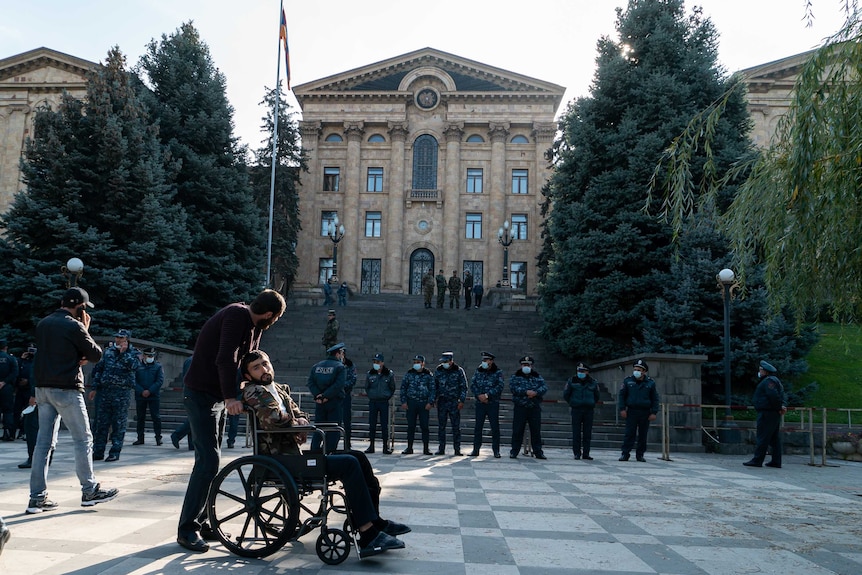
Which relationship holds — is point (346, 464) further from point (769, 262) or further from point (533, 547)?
point (769, 262)

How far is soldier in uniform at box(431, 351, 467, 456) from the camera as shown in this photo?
1373cm

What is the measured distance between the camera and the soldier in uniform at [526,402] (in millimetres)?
13273

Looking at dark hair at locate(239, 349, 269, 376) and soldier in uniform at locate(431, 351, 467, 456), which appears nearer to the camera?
dark hair at locate(239, 349, 269, 376)

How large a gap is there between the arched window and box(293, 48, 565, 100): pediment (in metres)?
3.95

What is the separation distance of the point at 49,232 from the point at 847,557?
22.6m

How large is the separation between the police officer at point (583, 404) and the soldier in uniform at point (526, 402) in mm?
778

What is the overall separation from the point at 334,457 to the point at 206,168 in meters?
24.3

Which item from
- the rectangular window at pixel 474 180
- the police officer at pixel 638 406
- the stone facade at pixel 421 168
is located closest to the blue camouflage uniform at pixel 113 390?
the police officer at pixel 638 406

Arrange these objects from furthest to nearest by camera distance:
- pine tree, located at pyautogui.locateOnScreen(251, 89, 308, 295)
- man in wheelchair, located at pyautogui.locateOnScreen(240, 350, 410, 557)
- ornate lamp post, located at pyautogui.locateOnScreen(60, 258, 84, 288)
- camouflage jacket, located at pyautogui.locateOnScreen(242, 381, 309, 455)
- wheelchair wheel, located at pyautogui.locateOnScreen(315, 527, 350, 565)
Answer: pine tree, located at pyautogui.locateOnScreen(251, 89, 308, 295) < ornate lamp post, located at pyautogui.locateOnScreen(60, 258, 84, 288) < camouflage jacket, located at pyautogui.locateOnScreen(242, 381, 309, 455) < man in wheelchair, located at pyautogui.locateOnScreen(240, 350, 410, 557) < wheelchair wheel, located at pyautogui.locateOnScreen(315, 527, 350, 565)

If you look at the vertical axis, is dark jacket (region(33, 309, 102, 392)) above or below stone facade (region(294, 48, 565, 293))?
below

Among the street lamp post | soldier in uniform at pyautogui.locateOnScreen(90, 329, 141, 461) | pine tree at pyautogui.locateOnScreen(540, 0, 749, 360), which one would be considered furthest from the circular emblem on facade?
soldier in uniform at pyautogui.locateOnScreen(90, 329, 141, 461)

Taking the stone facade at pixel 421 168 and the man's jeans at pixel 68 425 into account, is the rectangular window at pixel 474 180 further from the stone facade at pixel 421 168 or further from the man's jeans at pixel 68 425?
the man's jeans at pixel 68 425

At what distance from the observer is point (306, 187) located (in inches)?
1907

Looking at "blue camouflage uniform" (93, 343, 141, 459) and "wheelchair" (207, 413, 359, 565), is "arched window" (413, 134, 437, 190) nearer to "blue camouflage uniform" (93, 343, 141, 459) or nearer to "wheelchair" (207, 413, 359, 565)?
"blue camouflage uniform" (93, 343, 141, 459)
